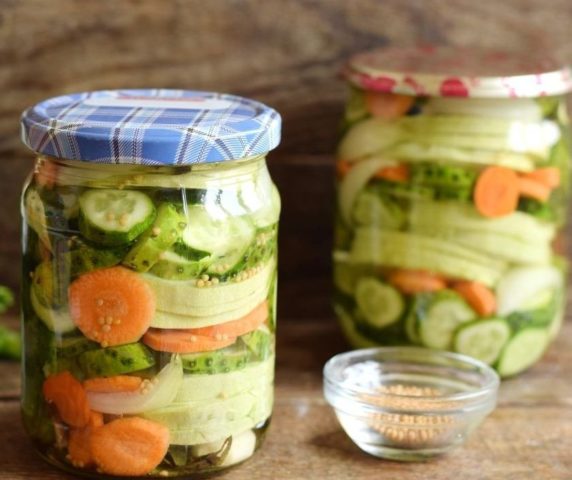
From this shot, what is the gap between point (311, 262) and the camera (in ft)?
4.31

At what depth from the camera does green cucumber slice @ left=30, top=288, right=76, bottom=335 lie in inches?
33.3

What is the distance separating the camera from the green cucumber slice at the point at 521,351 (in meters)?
1.11

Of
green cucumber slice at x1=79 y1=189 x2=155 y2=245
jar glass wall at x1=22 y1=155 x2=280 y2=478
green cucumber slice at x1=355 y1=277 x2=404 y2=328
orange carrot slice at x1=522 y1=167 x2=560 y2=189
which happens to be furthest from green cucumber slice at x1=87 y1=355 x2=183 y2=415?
orange carrot slice at x1=522 y1=167 x2=560 y2=189

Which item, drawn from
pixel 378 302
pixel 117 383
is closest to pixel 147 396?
pixel 117 383

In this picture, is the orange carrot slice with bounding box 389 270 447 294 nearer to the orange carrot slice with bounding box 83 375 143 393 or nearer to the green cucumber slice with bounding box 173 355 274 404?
the green cucumber slice with bounding box 173 355 274 404

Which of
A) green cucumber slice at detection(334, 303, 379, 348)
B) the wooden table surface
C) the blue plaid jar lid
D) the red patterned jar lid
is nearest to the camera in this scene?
the blue plaid jar lid

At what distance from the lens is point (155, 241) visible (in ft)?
2.66

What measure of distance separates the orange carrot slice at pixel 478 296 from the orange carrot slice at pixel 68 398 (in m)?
0.41

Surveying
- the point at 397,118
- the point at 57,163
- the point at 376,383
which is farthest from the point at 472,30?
the point at 57,163

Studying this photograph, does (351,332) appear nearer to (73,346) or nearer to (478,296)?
(478,296)

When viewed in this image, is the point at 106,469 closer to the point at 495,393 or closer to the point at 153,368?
the point at 153,368

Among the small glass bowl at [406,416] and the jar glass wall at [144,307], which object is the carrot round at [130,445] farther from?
the small glass bowl at [406,416]

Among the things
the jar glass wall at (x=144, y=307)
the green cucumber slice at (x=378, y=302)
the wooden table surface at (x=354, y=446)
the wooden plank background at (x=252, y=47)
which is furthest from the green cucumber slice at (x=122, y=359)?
the wooden plank background at (x=252, y=47)

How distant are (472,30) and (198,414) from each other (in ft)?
2.03
